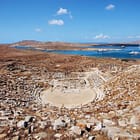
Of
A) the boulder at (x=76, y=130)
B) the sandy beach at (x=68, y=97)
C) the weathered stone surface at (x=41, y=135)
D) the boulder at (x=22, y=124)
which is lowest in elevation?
the sandy beach at (x=68, y=97)

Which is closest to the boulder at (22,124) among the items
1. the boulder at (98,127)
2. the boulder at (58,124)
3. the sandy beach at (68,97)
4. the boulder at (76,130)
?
the boulder at (58,124)

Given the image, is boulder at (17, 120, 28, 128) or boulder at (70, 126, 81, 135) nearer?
boulder at (70, 126, 81, 135)

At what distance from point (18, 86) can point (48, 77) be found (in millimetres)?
7650

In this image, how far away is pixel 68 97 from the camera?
2198cm

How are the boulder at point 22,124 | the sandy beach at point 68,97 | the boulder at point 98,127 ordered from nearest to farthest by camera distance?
1. the boulder at point 98,127
2. the boulder at point 22,124
3. the sandy beach at point 68,97

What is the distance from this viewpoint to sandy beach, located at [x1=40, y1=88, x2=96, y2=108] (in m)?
20.0

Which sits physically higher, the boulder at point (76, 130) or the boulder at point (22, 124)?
the boulder at point (22, 124)

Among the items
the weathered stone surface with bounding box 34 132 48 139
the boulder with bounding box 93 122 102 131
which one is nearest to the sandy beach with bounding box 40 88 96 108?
the boulder with bounding box 93 122 102 131

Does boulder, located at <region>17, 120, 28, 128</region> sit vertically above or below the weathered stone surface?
above

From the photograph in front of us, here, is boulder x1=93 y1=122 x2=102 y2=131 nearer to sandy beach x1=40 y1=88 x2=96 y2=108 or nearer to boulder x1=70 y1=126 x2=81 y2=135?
boulder x1=70 y1=126 x2=81 y2=135

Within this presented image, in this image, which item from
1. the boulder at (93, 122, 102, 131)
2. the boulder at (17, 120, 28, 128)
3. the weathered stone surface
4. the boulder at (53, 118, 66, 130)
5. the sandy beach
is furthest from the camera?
the sandy beach

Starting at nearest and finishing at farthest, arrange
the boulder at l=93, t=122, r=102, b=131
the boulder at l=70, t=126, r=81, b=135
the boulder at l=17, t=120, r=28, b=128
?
1. the boulder at l=70, t=126, r=81, b=135
2. the boulder at l=93, t=122, r=102, b=131
3. the boulder at l=17, t=120, r=28, b=128

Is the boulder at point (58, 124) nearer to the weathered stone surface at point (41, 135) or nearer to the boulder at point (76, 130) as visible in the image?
the boulder at point (76, 130)

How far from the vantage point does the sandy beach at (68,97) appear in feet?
65.5
